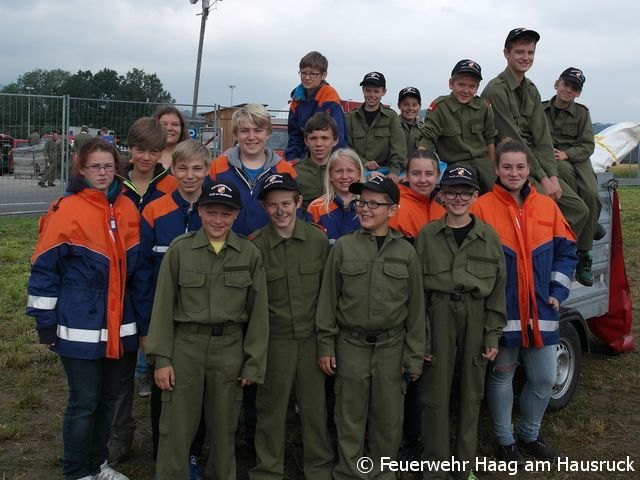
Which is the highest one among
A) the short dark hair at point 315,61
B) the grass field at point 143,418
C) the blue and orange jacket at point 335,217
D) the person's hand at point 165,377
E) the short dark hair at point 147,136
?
the short dark hair at point 315,61

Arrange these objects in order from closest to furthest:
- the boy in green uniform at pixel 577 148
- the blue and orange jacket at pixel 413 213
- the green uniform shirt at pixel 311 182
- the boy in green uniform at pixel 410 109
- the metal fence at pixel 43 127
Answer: the blue and orange jacket at pixel 413 213 → the green uniform shirt at pixel 311 182 → the boy in green uniform at pixel 577 148 → the boy in green uniform at pixel 410 109 → the metal fence at pixel 43 127

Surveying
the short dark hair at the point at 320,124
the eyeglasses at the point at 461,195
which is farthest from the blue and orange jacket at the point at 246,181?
the eyeglasses at the point at 461,195

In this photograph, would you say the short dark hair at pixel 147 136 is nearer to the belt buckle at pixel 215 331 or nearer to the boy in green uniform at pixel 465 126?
the belt buckle at pixel 215 331

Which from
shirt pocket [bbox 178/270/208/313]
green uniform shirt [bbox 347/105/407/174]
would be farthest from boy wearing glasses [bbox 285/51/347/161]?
shirt pocket [bbox 178/270/208/313]

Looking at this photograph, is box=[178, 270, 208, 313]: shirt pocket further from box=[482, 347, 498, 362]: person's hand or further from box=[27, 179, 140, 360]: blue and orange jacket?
box=[482, 347, 498, 362]: person's hand

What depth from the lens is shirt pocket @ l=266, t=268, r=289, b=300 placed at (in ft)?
11.9

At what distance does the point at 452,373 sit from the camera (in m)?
3.77

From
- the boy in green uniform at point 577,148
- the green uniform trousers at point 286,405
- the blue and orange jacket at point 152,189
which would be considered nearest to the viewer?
the green uniform trousers at point 286,405

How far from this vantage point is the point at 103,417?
3.70 meters

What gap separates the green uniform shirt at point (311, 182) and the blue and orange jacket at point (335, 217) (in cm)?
33

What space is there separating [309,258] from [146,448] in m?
1.83

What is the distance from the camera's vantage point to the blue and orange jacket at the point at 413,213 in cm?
410

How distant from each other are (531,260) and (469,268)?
0.55m

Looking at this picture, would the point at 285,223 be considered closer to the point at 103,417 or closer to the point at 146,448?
the point at 103,417
